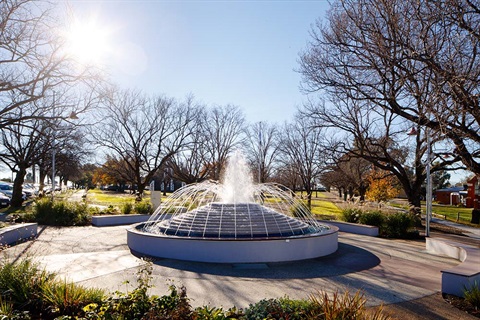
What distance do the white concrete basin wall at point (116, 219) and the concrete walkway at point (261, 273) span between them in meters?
5.24

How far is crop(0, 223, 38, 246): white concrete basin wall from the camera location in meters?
11.7

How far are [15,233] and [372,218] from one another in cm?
1571

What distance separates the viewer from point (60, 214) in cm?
1770

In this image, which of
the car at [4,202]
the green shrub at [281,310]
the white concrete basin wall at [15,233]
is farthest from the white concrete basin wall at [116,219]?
the car at [4,202]

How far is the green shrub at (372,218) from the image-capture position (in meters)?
17.1

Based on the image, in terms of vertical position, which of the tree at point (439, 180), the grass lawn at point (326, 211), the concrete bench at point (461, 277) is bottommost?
the concrete bench at point (461, 277)

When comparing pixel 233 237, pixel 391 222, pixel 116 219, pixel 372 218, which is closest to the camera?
pixel 233 237

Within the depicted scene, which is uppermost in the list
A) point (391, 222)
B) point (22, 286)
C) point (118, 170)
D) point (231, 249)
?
point (118, 170)

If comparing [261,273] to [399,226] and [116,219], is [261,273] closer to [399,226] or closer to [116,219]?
[399,226]

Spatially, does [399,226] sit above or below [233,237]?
above

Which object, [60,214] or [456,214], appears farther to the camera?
[456,214]

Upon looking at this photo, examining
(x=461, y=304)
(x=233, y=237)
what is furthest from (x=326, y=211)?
(x=461, y=304)

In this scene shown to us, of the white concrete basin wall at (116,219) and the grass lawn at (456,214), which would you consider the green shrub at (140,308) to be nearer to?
the white concrete basin wall at (116,219)

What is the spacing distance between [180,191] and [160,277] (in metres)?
6.94
